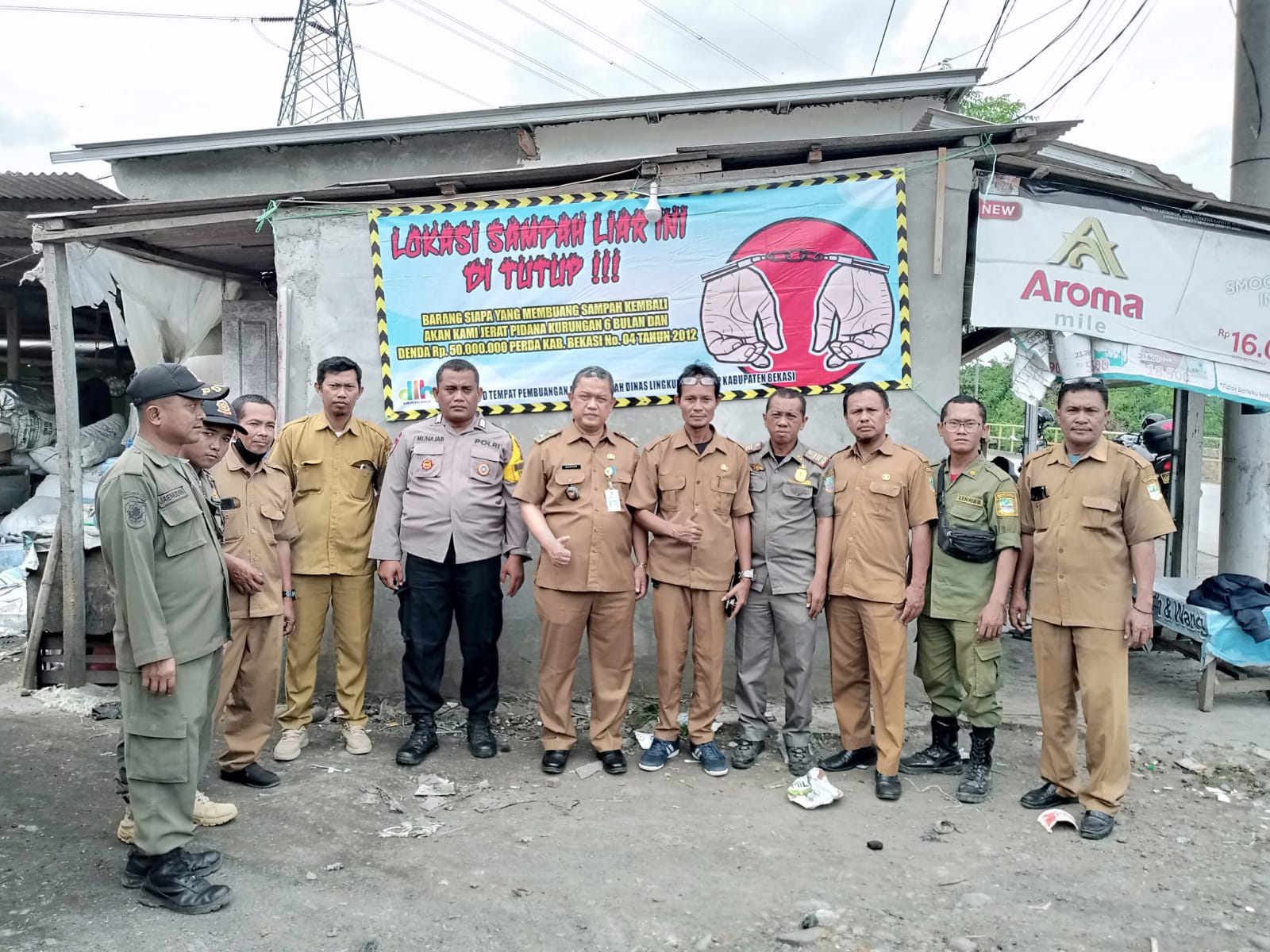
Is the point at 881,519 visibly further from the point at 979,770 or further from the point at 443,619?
the point at 443,619

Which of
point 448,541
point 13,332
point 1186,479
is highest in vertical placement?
point 13,332

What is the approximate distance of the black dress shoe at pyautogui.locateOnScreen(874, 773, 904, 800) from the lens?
3797 millimetres

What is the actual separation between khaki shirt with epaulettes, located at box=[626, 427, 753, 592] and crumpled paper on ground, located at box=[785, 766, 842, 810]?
3.11 feet

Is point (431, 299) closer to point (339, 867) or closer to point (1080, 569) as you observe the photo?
point (339, 867)

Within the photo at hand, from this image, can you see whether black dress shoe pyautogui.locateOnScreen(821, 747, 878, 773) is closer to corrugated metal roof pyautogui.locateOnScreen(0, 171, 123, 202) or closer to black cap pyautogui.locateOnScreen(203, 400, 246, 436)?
black cap pyautogui.locateOnScreen(203, 400, 246, 436)

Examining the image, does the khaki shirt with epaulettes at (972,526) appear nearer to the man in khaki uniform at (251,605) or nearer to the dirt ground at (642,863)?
the dirt ground at (642,863)

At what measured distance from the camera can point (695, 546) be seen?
13.3ft

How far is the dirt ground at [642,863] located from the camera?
2.77 m

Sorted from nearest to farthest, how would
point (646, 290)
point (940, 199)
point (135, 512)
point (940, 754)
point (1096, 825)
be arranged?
point (135, 512) → point (1096, 825) → point (940, 754) → point (940, 199) → point (646, 290)

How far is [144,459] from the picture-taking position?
2859 mm

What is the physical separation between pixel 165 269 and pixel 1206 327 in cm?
706

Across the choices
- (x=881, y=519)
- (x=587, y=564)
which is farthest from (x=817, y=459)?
(x=587, y=564)

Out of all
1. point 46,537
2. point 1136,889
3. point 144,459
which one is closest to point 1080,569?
point 1136,889

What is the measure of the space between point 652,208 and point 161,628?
3257 mm
